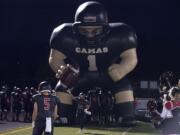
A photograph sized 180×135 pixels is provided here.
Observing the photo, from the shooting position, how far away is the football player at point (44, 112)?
32.5 feet

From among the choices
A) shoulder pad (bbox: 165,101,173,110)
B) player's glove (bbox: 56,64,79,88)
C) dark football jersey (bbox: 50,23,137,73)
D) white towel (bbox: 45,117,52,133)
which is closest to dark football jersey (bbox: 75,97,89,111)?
player's glove (bbox: 56,64,79,88)

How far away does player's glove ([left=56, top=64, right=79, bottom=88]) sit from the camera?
16.5m

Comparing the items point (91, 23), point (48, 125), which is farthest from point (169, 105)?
point (91, 23)

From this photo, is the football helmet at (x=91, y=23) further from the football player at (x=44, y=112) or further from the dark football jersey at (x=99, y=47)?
the football player at (x=44, y=112)

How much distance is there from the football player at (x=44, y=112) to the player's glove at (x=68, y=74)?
6.31 metres

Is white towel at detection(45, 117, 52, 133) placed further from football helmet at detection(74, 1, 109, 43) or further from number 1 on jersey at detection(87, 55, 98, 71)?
number 1 on jersey at detection(87, 55, 98, 71)

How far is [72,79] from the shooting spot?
16.6 m

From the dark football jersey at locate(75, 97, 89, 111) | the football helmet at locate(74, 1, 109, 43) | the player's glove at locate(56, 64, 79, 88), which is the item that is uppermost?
the football helmet at locate(74, 1, 109, 43)

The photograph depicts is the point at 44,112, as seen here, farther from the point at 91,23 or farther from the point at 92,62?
the point at 92,62

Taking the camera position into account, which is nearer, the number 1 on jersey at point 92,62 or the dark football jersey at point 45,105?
the dark football jersey at point 45,105

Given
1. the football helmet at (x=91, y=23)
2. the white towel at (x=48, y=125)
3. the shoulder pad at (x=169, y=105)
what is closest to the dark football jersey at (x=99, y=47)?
the football helmet at (x=91, y=23)

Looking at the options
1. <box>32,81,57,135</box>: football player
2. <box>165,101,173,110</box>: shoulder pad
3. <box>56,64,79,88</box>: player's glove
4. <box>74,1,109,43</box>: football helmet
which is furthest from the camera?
<box>56,64,79,88</box>: player's glove

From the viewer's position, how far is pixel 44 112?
32.7ft

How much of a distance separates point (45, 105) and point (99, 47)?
669 centimetres
